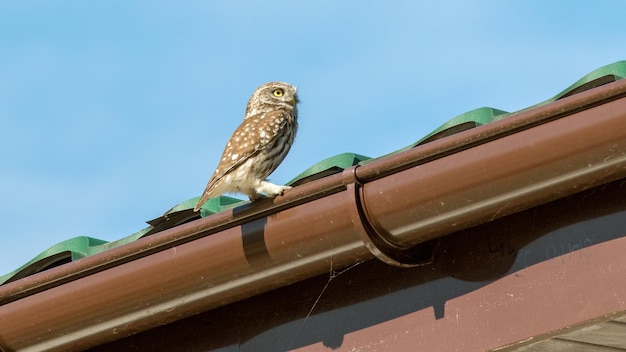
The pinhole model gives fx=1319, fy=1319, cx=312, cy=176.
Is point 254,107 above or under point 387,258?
above

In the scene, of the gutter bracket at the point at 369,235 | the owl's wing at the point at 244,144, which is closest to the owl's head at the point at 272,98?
the owl's wing at the point at 244,144

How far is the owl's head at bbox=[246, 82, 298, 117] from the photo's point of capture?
6977mm

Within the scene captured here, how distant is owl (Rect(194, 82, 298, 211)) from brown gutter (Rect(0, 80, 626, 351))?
0.39m

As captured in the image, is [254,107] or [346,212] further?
[254,107]

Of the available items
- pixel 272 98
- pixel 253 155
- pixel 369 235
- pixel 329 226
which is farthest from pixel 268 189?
pixel 272 98

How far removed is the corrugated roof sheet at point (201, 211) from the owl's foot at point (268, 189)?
0.43 feet

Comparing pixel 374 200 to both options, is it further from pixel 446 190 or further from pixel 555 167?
pixel 555 167

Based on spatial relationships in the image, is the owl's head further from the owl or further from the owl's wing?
the owl's wing

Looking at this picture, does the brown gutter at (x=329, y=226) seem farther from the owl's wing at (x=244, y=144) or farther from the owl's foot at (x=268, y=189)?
Result: the owl's wing at (x=244, y=144)

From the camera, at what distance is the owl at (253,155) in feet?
18.2

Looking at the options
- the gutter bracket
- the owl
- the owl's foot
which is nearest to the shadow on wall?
the gutter bracket

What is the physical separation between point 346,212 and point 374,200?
0.37 feet

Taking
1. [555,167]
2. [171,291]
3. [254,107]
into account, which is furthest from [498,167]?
[254,107]

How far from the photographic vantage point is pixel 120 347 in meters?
5.52
